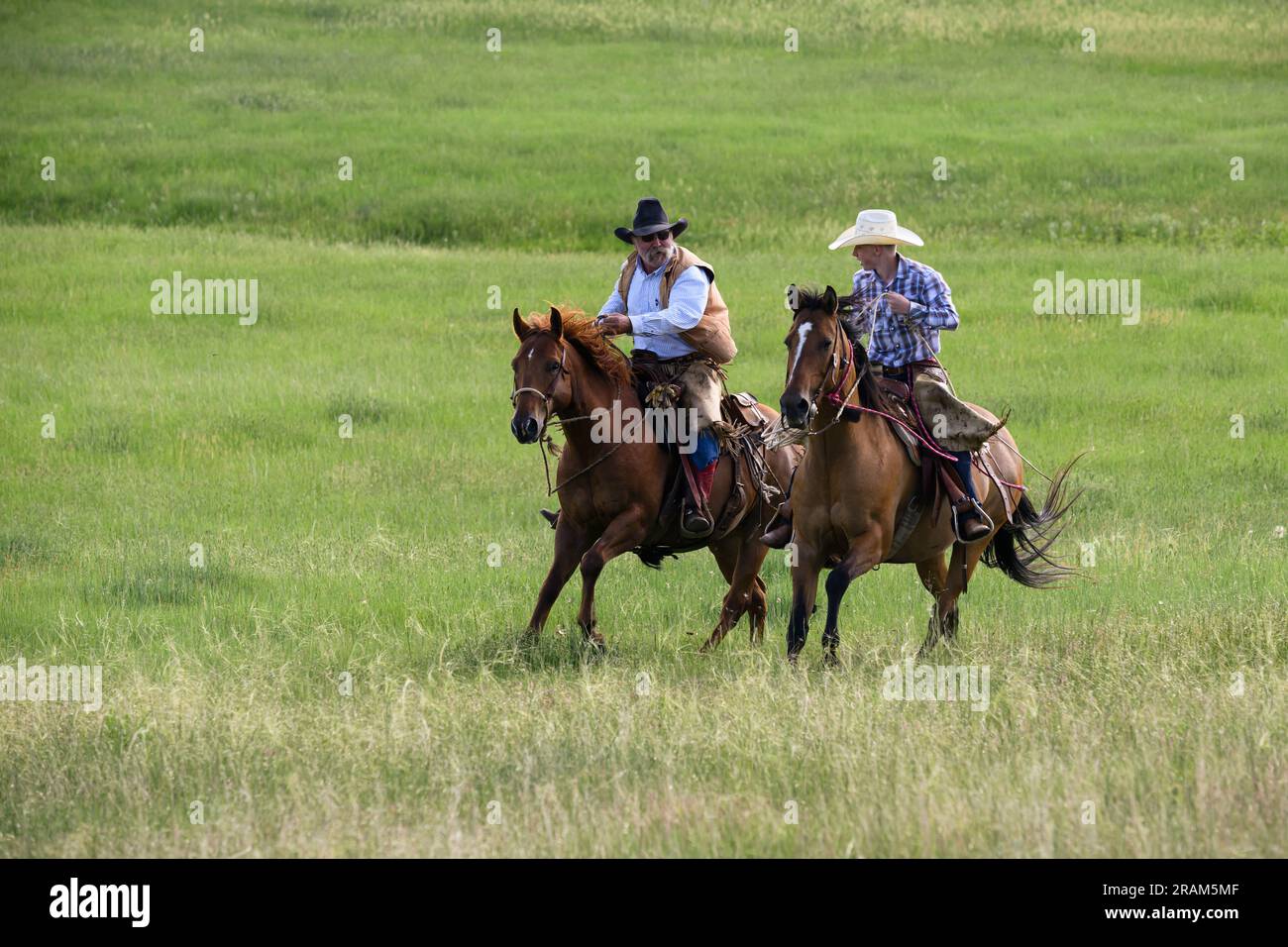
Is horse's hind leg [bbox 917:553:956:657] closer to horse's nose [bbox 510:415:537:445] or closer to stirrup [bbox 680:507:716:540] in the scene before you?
stirrup [bbox 680:507:716:540]

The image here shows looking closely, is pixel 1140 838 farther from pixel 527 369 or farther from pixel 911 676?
pixel 527 369

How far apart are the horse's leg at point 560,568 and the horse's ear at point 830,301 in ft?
7.67

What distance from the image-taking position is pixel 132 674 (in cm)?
931

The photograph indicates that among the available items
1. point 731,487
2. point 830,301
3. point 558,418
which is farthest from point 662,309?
point 830,301

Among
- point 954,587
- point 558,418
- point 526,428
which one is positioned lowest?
point 954,587

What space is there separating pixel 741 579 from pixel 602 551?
1235 millimetres

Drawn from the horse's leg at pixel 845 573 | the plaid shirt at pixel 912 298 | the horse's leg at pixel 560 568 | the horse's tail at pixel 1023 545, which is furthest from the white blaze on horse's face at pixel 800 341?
the horse's tail at pixel 1023 545

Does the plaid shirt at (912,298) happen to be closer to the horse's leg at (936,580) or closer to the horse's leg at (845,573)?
the horse's leg at (845,573)

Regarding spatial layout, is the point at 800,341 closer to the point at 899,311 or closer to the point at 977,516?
the point at 899,311

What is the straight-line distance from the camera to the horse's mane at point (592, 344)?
10172mm

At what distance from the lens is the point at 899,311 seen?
9633 millimetres

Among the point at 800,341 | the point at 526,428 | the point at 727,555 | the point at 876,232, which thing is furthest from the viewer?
the point at 727,555

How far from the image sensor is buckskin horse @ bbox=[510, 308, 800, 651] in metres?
9.83

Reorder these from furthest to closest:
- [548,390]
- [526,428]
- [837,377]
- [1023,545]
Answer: [1023,545] → [548,390] → [526,428] → [837,377]
